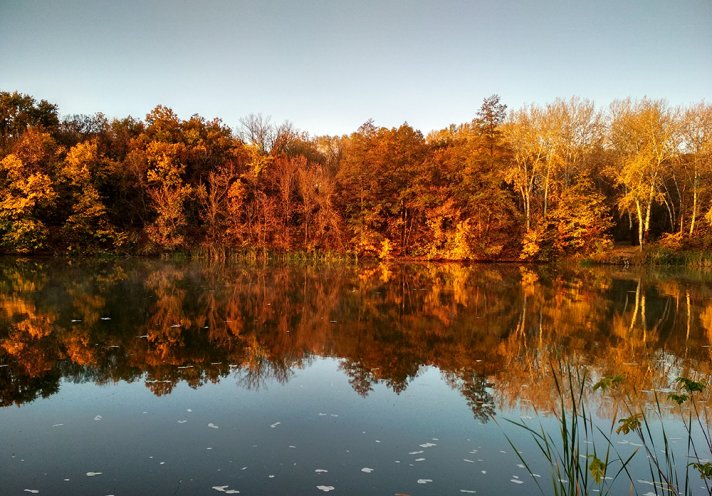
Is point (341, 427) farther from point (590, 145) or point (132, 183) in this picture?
point (590, 145)

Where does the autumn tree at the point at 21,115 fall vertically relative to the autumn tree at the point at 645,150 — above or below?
above

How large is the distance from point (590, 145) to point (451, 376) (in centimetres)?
3295

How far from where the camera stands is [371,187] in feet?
119

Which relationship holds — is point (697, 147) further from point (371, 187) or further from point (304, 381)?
point (304, 381)

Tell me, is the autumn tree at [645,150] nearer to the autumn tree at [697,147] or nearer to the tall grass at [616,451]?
the autumn tree at [697,147]

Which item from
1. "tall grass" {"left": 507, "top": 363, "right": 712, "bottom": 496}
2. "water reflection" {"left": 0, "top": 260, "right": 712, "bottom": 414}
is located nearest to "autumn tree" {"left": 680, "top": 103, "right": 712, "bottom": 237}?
"water reflection" {"left": 0, "top": 260, "right": 712, "bottom": 414}

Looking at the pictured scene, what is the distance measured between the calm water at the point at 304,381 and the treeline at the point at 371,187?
16.5 metres

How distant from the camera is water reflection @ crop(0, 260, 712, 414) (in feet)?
27.8

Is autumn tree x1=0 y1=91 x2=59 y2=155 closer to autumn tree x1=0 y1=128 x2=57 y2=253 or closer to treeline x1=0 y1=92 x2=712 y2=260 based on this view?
treeline x1=0 y1=92 x2=712 y2=260

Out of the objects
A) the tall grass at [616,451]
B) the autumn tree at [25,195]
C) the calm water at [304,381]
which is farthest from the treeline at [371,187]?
the tall grass at [616,451]

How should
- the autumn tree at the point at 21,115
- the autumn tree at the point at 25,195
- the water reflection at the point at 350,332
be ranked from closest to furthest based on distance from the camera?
the water reflection at the point at 350,332, the autumn tree at the point at 25,195, the autumn tree at the point at 21,115

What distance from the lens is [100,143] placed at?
120ft

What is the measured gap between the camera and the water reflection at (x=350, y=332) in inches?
334

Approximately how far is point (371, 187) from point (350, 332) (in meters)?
25.0
